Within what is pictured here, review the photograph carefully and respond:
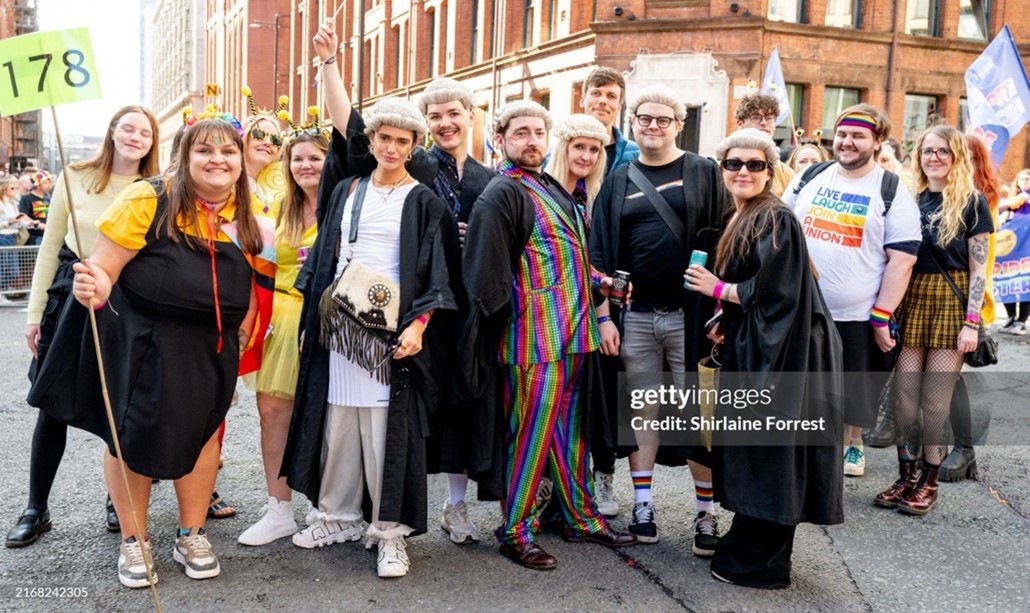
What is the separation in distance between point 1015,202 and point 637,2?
483 inches

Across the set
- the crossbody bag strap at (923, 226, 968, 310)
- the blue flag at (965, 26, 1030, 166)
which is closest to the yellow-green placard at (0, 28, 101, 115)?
the crossbody bag strap at (923, 226, 968, 310)

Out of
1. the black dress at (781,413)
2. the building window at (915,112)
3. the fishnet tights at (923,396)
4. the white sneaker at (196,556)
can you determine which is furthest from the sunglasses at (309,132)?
the building window at (915,112)

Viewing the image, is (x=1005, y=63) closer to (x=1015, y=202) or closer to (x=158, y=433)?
(x=1015, y=202)

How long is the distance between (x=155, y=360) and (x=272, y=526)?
108cm

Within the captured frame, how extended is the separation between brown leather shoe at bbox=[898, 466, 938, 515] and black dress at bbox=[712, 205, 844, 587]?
4.33ft

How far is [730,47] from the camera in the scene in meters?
20.4

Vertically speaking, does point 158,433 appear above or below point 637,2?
below

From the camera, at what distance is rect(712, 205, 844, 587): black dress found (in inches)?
142

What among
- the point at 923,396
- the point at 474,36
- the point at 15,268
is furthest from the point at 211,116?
the point at 474,36

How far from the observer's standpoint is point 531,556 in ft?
12.8

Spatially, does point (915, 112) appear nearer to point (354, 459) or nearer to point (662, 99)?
point (662, 99)

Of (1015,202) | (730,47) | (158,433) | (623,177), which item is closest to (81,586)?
(158,433)

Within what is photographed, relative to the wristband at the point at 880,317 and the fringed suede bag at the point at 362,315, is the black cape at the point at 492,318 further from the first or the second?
the wristband at the point at 880,317

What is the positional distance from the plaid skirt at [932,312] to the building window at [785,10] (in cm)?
1768
